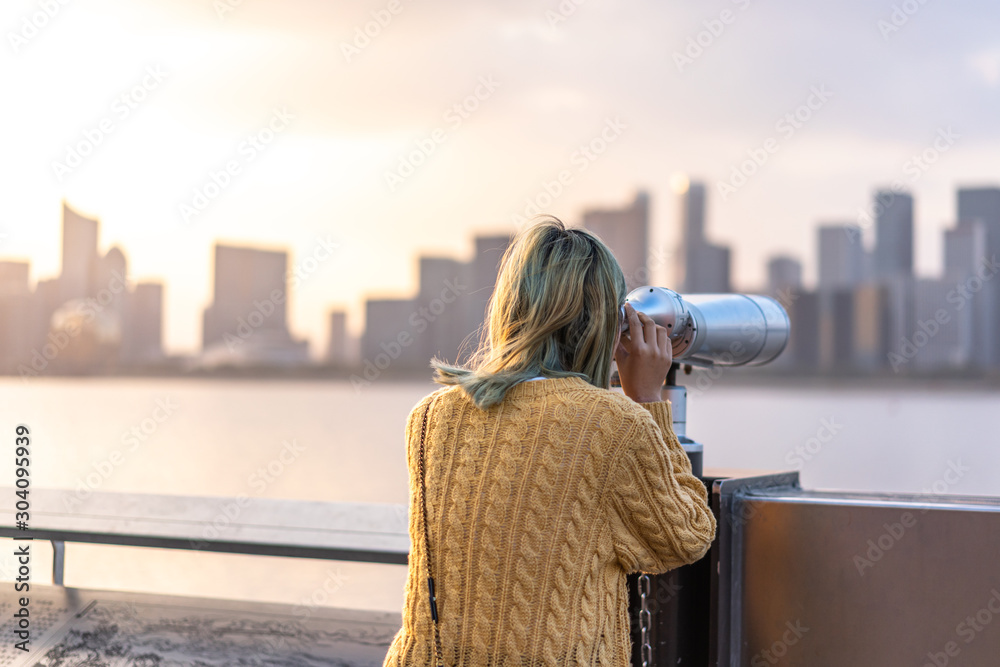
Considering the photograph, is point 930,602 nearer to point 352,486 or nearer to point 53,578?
point 53,578

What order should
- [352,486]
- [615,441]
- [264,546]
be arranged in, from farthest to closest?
[352,486] < [264,546] < [615,441]

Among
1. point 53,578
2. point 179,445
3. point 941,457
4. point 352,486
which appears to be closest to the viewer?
point 53,578

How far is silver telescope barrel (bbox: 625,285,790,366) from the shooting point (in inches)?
65.0

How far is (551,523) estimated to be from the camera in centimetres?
123

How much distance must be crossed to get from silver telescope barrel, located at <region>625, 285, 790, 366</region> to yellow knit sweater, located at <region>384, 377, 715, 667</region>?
1.38 feet

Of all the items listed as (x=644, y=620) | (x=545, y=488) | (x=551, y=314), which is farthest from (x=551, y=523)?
(x=644, y=620)

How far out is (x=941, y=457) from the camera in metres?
39.3

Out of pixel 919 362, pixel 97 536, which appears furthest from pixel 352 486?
pixel 919 362

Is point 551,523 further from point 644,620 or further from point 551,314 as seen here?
point 644,620

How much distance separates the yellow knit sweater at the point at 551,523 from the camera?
1.21m

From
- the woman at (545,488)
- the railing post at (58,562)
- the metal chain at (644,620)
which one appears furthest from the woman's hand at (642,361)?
the railing post at (58,562)

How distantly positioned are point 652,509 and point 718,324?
0.63 m

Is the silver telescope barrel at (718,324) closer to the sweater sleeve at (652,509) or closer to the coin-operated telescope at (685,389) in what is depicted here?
the coin-operated telescope at (685,389)

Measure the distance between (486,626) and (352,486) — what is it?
82.3 ft
